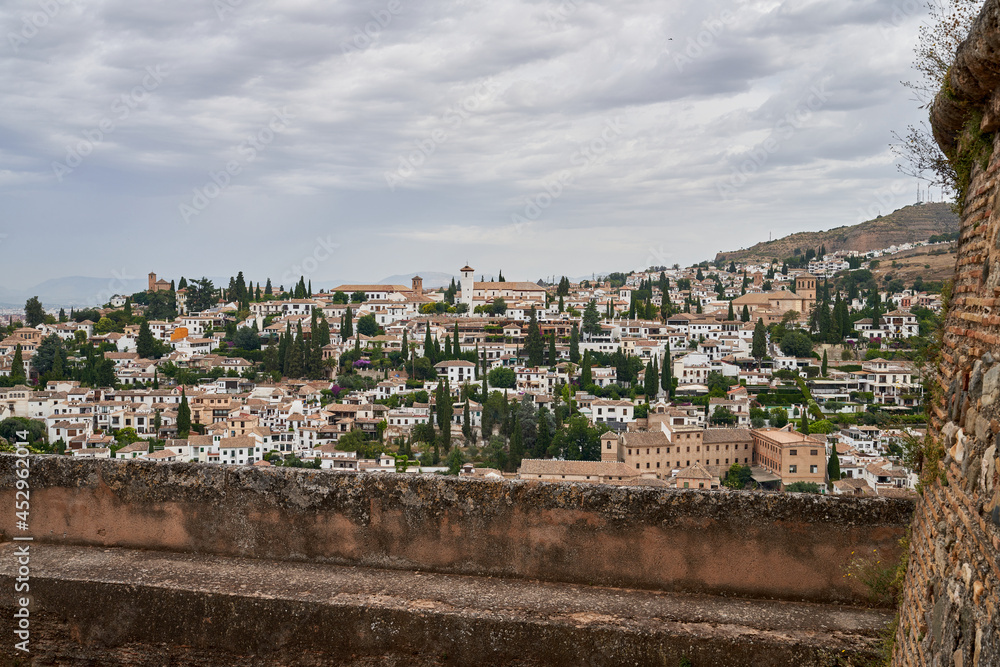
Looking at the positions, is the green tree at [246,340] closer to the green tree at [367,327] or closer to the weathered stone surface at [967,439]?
the green tree at [367,327]

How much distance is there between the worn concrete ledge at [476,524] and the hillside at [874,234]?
472 ft

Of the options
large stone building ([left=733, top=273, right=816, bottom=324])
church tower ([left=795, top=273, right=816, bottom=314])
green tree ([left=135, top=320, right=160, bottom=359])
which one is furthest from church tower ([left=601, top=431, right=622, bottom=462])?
church tower ([left=795, top=273, right=816, bottom=314])

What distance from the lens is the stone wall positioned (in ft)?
5.15

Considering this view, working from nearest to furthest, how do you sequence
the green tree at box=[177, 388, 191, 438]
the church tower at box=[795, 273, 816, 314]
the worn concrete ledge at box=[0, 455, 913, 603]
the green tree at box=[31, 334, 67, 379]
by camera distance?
1. the worn concrete ledge at box=[0, 455, 913, 603]
2. the green tree at box=[177, 388, 191, 438]
3. the green tree at box=[31, 334, 67, 379]
4. the church tower at box=[795, 273, 816, 314]

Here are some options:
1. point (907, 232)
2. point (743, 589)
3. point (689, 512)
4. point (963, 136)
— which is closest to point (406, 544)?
point (689, 512)

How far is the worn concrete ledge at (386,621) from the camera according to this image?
260cm

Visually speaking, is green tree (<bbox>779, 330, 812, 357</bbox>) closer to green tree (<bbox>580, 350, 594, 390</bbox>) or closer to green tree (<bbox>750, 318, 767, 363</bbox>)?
green tree (<bbox>750, 318, 767, 363</bbox>)

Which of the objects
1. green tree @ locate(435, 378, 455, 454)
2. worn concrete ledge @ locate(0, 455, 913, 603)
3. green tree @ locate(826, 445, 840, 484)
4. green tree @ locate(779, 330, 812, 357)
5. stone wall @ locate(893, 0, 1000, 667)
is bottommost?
green tree @ locate(826, 445, 840, 484)

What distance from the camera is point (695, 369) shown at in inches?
2420

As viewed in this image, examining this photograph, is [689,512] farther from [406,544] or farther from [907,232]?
[907,232]

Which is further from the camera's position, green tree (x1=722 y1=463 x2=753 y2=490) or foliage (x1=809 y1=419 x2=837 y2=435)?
foliage (x1=809 y1=419 x2=837 y2=435)

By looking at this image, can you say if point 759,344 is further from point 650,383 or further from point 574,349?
point 574,349

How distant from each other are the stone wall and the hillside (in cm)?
14427

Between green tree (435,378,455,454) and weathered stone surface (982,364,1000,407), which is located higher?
weathered stone surface (982,364,1000,407)
